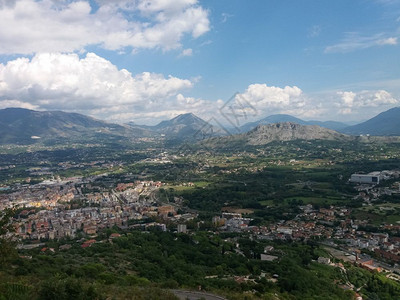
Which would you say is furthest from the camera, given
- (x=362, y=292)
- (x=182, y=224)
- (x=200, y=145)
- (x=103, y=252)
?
(x=200, y=145)

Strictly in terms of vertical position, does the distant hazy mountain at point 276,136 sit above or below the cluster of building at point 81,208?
above

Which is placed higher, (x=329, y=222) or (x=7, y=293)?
(x=7, y=293)

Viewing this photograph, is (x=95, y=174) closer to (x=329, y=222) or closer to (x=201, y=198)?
(x=201, y=198)

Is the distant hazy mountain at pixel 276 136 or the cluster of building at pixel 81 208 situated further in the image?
the distant hazy mountain at pixel 276 136

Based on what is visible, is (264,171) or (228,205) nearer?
(228,205)

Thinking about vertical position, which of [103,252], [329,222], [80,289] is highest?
[80,289]

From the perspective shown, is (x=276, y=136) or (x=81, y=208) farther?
(x=276, y=136)

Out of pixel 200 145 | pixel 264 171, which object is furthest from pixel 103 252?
Result: pixel 200 145

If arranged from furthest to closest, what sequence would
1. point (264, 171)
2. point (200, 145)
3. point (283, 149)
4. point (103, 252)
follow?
point (200, 145)
point (283, 149)
point (264, 171)
point (103, 252)
